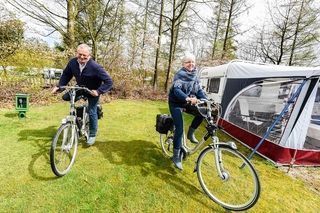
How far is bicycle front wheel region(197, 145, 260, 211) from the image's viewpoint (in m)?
2.34

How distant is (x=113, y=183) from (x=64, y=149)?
78cm

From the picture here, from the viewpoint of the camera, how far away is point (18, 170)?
284 cm

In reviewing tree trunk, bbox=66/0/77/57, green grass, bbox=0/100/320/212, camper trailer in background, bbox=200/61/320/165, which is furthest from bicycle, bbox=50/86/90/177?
tree trunk, bbox=66/0/77/57

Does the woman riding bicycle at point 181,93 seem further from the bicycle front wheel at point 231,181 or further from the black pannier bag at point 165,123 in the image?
the bicycle front wheel at point 231,181

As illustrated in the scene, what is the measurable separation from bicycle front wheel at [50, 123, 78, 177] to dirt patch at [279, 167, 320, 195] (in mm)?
3501

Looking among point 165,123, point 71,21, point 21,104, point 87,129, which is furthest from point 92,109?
point 71,21

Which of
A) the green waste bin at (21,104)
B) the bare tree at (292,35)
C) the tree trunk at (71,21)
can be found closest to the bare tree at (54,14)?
the tree trunk at (71,21)

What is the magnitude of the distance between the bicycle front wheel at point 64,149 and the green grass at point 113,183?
0.11 metres

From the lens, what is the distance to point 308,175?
3656mm

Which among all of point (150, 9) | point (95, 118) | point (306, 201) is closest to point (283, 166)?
point (306, 201)

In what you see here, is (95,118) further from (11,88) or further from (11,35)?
(11,35)

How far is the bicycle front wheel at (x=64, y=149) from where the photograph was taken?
2.62 m

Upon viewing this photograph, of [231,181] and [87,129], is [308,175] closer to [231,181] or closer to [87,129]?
[231,181]

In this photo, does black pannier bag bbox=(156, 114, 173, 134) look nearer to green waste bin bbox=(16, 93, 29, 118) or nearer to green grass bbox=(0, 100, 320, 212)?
green grass bbox=(0, 100, 320, 212)
